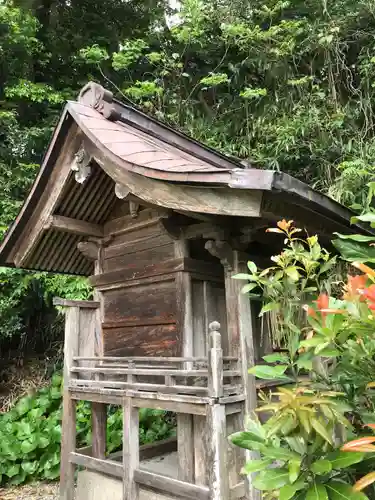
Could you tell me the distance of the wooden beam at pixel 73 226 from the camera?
A: 426 centimetres

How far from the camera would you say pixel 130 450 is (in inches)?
136

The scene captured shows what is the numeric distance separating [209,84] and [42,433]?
771cm

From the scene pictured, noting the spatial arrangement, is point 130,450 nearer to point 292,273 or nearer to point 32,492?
point 292,273

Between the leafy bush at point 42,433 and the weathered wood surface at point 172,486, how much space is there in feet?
11.2

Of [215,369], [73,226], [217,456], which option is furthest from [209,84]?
[217,456]

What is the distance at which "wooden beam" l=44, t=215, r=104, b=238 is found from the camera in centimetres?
426

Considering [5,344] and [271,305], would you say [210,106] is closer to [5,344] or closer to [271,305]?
A: [5,344]

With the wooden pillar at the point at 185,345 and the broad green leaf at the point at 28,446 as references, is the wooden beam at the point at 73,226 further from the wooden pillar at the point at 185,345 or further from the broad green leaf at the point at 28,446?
the broad green leaf at the point at 28,446

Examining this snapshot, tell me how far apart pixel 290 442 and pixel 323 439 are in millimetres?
112

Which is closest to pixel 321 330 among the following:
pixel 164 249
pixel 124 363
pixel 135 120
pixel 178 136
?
pixel 164 249

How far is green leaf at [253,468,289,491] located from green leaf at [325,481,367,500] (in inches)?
5.4

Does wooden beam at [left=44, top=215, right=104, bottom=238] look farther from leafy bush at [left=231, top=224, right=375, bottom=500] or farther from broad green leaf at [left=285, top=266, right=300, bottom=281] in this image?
leafy bush at [left=231, top=224, right=375, bottom=500]

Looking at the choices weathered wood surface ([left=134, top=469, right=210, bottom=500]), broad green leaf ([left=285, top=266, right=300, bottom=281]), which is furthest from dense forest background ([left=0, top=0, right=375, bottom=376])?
broad green leaf ([left=285, top=266, right=300, bottom=281])

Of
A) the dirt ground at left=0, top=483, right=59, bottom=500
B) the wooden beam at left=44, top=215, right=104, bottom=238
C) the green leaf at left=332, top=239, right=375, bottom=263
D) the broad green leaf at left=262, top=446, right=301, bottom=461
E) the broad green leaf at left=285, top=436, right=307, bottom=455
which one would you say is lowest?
the dirt ground at left=0, top=483, right=59, bottom=500
